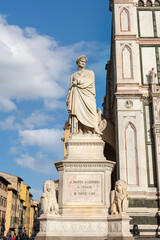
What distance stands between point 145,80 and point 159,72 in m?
1.15

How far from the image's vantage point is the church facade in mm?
18281

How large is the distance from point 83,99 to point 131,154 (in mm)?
8020

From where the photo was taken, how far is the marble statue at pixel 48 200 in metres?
10.1

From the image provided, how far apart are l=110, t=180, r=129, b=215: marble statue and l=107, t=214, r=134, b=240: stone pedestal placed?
0.81 feet

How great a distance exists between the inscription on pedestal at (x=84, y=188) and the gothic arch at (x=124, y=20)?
14105mm

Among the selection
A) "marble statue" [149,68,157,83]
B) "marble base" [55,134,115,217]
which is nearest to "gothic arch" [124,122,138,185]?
"marble statue" [149,68,157,83]

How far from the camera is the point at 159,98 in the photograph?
2061 centimetres

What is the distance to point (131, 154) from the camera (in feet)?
62.7

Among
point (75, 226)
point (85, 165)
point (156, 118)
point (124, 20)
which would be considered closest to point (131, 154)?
point (156, 118)

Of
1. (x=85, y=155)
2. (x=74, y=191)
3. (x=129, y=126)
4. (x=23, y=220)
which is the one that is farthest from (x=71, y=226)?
(x=23, y=220)

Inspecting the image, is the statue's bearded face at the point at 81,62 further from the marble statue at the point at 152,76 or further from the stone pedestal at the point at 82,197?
the marble statue at the point at 152,76

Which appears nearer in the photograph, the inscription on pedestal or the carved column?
the inscription on pedestal

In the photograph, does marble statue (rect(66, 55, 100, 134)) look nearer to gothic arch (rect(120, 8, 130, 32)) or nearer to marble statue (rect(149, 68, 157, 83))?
marble statue (rect(149, 68, 157, 83))

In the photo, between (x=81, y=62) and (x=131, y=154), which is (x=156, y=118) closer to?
(x=131, y=154)
